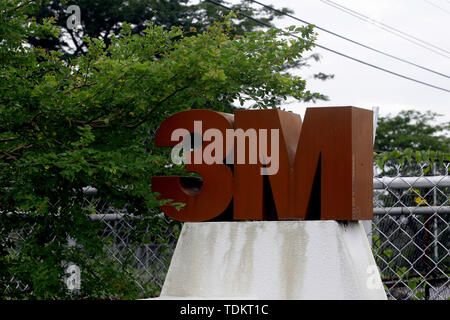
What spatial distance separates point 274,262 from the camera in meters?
3.35

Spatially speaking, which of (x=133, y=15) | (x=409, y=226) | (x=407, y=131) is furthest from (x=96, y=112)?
(x=407, y=131)

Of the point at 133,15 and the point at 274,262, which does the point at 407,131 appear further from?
the point at 274,262

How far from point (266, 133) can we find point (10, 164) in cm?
157

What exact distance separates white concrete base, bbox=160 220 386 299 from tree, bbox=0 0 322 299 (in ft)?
1.33

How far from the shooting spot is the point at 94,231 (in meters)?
4.02

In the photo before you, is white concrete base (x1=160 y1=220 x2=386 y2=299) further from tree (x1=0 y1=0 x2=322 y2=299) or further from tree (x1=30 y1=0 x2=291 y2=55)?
tree (x1=30 y1=0 x2=291 y2=55)

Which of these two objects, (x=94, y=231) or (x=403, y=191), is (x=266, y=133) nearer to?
(x=403, y=191)

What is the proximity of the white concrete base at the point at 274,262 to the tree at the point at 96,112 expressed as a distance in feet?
1.33

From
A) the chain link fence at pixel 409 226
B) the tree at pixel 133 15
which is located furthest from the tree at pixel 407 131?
the chain link fence at pixel 409 226

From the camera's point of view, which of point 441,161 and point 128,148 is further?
point 128,148

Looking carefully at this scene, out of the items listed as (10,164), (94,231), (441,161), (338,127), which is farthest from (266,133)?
(10,164)

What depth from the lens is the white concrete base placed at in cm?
323

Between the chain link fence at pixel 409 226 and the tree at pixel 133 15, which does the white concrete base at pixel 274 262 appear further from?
the tree at pixel 133 15

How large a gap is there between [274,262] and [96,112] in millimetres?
1453
